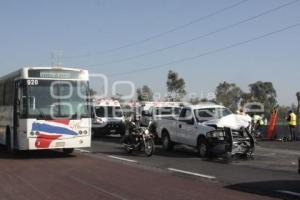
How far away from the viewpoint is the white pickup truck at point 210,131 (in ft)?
58.3

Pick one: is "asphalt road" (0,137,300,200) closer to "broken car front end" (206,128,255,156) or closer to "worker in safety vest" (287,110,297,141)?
"broken car front end" (206,128,255,156)

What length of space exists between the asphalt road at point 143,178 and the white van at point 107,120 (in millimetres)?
13261

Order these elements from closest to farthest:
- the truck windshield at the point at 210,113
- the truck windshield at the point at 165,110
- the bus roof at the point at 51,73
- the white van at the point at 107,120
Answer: the bus roof at the point at 51,73 → the truck windshield at the point at 210,113 → the truck windshield at the point at 165,110 → the white van at the point at 107,120

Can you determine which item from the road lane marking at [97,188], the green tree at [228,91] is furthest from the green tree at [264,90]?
the road lane marking at [97,188]

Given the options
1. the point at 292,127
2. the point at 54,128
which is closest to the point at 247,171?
the point at 54,128

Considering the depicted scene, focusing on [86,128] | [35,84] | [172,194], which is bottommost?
[172,194]

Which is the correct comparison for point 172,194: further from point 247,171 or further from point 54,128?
point 54,128

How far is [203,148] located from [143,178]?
5817mm

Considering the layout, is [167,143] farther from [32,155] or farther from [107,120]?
[107,120]

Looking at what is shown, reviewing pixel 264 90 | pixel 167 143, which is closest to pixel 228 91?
pixel 264 90

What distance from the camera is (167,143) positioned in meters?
22.3

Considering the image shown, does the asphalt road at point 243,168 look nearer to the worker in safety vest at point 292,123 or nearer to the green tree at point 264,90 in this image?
the worker in safety vest at point 292,123

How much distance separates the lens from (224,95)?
68250 millimetres

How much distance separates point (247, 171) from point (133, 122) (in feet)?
23.8
